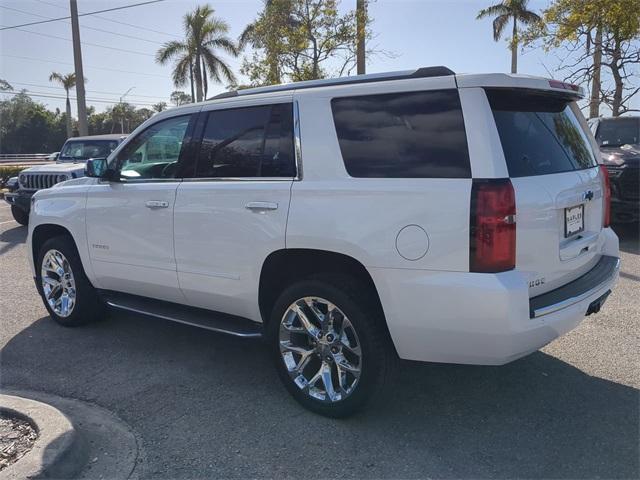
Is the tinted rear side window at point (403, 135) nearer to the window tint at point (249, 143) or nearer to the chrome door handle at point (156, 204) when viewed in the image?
the window tint at point (249, 143)

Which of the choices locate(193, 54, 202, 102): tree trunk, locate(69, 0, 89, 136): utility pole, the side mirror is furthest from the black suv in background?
locate(193, 54, 202, 102): tree trunk

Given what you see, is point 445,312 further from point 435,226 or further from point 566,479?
point 566,479

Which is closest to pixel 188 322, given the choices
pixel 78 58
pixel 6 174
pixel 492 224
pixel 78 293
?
pixel 78 293

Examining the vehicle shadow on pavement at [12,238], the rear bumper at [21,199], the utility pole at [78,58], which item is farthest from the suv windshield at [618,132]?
the utility pole at [78,58]

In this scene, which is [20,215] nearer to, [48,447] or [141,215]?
[141,215]

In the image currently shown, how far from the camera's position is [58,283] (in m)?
5.32

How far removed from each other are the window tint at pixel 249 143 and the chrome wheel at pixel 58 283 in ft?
6.50

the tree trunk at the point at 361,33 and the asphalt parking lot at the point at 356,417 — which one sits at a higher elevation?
the tree trunk at the point at 361,33

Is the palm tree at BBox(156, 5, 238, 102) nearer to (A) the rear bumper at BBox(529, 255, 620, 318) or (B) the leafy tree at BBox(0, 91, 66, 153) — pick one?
(A) the rear bumper at BBox(529, 255, 620, 318)

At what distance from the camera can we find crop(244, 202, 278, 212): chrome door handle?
11.6ft

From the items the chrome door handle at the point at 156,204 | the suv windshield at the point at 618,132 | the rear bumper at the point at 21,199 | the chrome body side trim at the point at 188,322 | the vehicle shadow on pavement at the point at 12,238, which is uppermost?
the suv windshield at the point at 618,132

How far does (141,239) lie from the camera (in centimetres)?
440

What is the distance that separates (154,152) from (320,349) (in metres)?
2.24

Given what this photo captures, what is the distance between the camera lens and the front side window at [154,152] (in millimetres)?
4379
